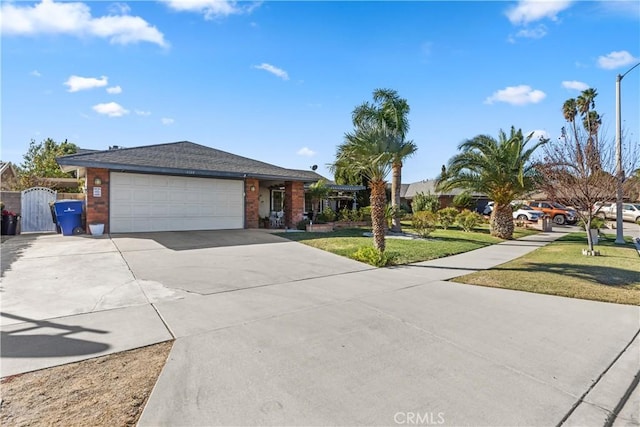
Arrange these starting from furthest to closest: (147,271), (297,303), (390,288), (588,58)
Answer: (588,58) → (147,271) → (390,288) → (297,303)

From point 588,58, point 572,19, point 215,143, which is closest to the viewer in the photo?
point 572,19

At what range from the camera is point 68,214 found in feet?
40.0

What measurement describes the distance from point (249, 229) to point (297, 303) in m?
10.7

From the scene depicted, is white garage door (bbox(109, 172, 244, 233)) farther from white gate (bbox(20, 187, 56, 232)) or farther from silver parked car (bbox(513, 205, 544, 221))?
silver parked car (bbox(513, 205, 544, 221))

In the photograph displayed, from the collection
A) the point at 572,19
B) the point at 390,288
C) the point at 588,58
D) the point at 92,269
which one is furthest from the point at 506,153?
the point at 92,269

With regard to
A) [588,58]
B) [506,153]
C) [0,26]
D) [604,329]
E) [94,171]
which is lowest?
[604,329]

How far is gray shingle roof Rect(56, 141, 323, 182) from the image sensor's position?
11969 mm

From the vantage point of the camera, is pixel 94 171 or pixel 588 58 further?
pixel 94 171

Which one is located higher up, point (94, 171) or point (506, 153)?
point (506, 153)

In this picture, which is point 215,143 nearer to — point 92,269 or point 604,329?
point 92,269

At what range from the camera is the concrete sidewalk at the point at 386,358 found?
8.69ft

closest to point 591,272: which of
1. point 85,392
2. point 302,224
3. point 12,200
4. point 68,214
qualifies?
point 85,392

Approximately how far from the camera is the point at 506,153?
53.5 feet

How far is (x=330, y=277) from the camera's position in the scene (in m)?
7.43
